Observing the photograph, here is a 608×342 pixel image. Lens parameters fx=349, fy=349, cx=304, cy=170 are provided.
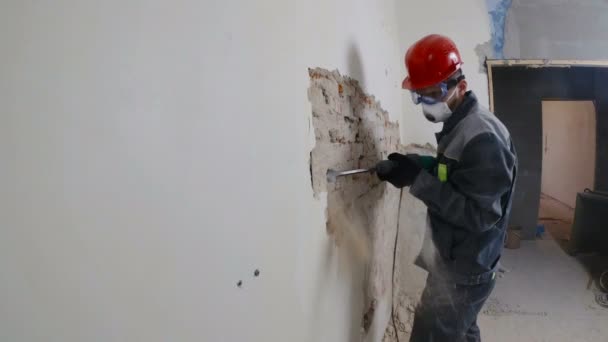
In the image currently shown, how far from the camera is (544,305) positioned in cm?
278

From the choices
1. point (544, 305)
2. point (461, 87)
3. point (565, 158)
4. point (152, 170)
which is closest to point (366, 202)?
point (461, 87)

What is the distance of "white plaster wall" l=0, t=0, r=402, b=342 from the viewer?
1.25 feet

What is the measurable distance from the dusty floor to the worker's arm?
4.76 feet

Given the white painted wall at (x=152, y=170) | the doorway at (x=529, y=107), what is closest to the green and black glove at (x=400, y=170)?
the white painted wall at (x=152, y=170)

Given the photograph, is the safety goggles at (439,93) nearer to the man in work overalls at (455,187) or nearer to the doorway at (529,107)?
the man in work overalls at (455,187)

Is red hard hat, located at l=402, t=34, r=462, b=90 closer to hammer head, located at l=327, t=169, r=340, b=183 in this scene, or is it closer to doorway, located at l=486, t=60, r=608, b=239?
hammer head, located at l=327, t=169, r=340, b=183

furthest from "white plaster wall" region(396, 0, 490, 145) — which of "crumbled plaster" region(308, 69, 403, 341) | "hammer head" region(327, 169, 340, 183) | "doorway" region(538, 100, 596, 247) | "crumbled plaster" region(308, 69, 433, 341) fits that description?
"doorway" region(538, 100, 596, 247)

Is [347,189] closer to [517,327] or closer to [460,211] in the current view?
[460,211]

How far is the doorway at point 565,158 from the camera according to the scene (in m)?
5.86

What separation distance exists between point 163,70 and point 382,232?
167 centimetres

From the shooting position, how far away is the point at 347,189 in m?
1.43

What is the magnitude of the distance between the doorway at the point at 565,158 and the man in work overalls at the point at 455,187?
14.6 feet

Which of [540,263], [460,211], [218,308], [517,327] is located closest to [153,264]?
[218,308]

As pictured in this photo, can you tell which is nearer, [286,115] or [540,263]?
[286,115]
